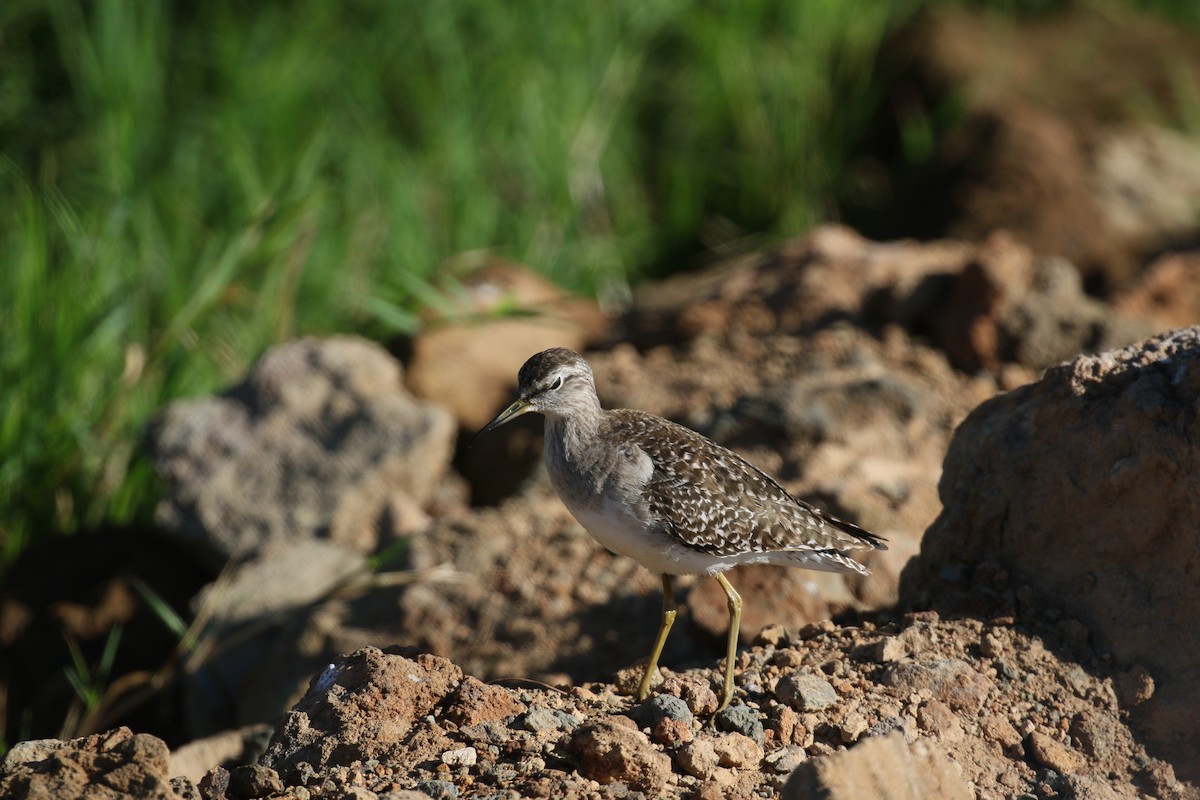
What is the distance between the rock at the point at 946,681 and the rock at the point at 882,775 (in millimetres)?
615

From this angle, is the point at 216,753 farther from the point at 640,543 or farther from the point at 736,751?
the point at 736,751

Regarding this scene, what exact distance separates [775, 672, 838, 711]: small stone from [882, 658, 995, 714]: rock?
222mm

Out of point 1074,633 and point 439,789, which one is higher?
point 439,789

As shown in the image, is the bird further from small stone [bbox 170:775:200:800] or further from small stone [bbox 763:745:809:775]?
small stone [bbox 170:775:200:800]

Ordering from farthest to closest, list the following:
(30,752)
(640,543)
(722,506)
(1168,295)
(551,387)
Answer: (1168,295)
(551,387)
(722,506)
(640,543)
(30,752)

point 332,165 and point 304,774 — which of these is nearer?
point 304,774

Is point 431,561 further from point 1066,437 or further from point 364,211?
point 364,211

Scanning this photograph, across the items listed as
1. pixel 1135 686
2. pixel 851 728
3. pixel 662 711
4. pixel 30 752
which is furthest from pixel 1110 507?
pixel 30 752

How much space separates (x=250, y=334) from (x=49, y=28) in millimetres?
4647

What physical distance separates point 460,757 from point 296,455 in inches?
142

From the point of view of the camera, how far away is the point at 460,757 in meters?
4.38

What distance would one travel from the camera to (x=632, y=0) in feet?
38.0

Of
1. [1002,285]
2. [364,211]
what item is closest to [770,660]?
[1002,285]

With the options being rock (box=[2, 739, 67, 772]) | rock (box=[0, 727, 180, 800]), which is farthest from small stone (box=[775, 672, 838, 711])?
rock (box=[2, 739, 67, 772])
